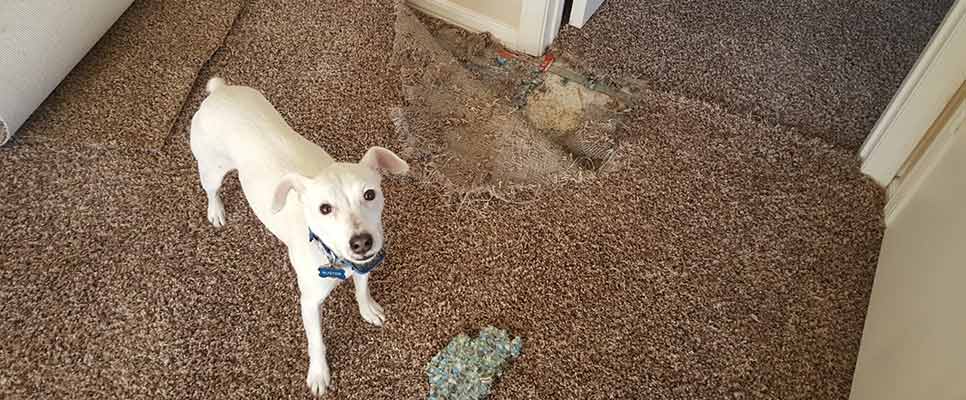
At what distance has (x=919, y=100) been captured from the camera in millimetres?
1707

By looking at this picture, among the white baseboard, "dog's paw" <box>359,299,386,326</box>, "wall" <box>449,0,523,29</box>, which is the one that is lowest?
"dog's paw" <box>359,299,386,326</box>

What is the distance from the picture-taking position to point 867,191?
186cm

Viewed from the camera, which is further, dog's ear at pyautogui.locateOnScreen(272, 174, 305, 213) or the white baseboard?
the white baseboard

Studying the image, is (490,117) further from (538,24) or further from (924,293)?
(924,293)

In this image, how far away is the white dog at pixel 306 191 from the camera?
1092mm

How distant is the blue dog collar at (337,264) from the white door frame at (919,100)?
1.42m

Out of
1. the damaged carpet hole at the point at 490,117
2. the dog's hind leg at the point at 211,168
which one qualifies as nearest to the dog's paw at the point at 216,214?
the dog's hind leg at the point at 211,168

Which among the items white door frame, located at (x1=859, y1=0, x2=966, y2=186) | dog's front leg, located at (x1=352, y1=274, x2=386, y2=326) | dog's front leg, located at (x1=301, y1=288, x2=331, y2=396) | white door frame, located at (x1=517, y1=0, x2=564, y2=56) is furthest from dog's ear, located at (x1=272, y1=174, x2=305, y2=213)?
white door frame, located at (x1=859, y1=0, x2=966, y2=186)

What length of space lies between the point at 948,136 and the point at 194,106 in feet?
6.49

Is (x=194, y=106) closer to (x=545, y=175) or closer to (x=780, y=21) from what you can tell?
(x=545, y=175)

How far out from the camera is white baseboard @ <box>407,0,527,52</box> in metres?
2.25

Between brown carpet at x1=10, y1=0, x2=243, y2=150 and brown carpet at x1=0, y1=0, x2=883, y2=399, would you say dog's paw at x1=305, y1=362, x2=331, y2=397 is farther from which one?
brown carpet at x1=10, y1=0, x2=243, y2=150

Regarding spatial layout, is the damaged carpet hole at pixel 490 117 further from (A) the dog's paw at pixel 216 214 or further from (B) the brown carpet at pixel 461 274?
(A) the dog's paw at pixel 216 214

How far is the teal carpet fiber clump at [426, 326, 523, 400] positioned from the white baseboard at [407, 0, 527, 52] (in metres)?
1.10
